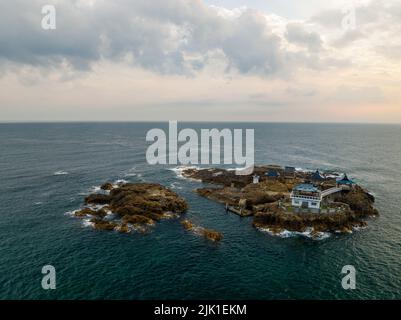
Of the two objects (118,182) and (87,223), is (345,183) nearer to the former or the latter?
(87,223)

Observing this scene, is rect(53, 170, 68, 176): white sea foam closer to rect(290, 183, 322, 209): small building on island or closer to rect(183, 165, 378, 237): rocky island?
rect(183, 165, 378, 237): rocky island

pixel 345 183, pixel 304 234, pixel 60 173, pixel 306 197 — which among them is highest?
pixel 345 183

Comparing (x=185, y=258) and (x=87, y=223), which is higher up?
(x=87, y=223)

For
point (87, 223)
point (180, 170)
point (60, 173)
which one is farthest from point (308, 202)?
point (60, 173)

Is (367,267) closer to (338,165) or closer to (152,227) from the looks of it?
(152,227)

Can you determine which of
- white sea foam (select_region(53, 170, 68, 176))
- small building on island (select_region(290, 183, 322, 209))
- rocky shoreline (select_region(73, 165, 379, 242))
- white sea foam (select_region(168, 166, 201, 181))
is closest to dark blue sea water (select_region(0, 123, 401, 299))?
rocky shoreline (select_region(73, 165, 379, 242))

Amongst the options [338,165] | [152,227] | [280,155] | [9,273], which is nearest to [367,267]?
[152,227]
